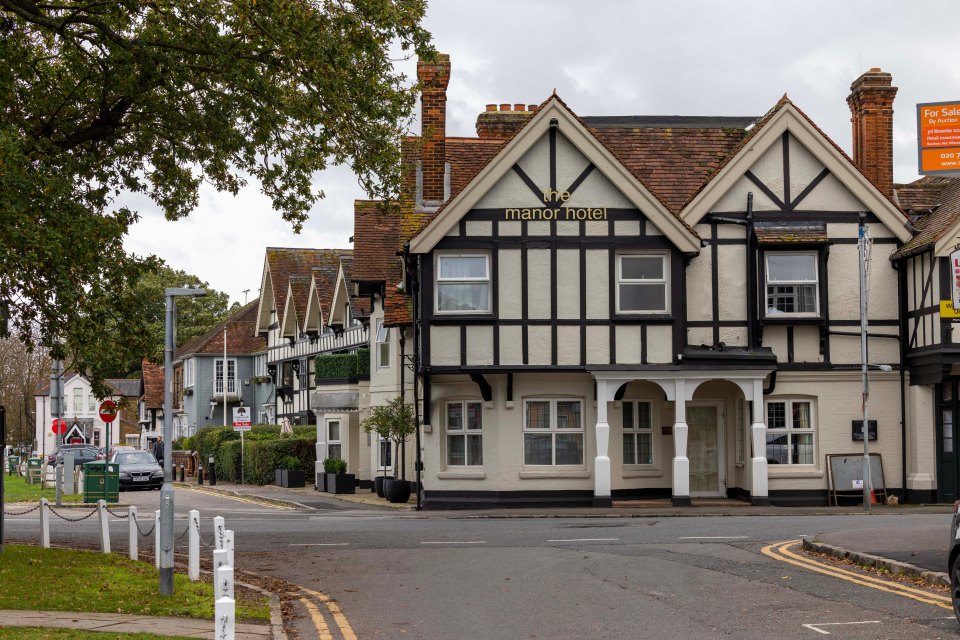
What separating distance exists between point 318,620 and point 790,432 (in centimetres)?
1985

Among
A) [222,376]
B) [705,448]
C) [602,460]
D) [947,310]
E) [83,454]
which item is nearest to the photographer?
[947,310]

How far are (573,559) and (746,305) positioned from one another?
46.6ft

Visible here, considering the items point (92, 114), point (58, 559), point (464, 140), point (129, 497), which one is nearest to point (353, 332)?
point (129, 497)

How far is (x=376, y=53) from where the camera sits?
59.7 ft

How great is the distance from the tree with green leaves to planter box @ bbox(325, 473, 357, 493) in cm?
1857

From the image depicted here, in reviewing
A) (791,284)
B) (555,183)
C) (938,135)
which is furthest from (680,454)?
(938,135)

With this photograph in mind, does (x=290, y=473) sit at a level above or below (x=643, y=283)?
below

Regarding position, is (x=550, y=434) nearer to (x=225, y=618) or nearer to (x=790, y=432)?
(x=790, y=432)

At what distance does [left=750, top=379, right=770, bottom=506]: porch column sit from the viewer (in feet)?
93.6

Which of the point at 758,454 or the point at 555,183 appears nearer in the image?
the point at 758,454

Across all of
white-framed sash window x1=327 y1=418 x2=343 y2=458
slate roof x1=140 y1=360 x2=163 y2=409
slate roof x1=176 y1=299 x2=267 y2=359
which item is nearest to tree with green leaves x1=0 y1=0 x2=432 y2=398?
white-framed sash window x1=327 y1=418 x2=343 y2=458

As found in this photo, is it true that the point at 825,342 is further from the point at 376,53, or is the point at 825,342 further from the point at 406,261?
the point at 376,53

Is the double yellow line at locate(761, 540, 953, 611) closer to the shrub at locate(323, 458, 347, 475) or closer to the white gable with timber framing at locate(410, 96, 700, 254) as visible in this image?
the white gable with timber framing at locate(410, 96, 700, 254)

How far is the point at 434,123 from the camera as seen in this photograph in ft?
103
